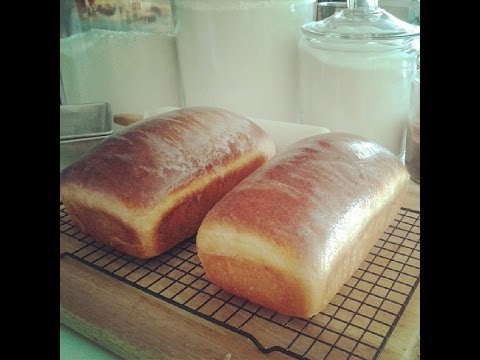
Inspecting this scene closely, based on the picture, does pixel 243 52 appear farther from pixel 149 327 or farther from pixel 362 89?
pixel 149 327

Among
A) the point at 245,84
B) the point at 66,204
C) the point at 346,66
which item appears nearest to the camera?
the point at 66,204

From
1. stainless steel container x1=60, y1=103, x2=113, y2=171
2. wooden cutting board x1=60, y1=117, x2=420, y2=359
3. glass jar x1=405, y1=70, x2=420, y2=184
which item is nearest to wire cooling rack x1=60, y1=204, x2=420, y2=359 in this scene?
wooden cutting board x1=60, y1=117, x2=420, y2=359

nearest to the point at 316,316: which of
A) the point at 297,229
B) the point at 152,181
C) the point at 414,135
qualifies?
the point at 297,229

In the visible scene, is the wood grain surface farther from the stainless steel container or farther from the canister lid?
the canister lid

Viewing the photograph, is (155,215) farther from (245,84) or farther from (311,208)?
(245,84)
